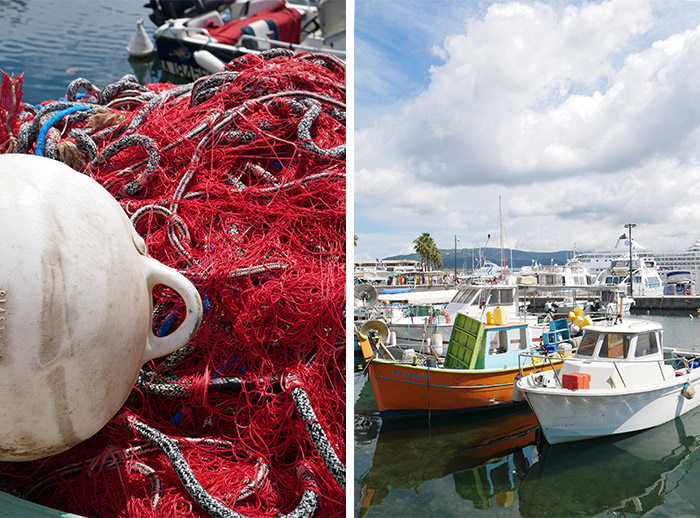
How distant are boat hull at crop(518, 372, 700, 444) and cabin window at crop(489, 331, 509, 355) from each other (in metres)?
1.35

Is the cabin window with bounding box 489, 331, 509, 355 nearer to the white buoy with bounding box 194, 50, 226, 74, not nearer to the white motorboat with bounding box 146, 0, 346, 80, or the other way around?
the white motorboat with bounding box 146, 0, 346, 80

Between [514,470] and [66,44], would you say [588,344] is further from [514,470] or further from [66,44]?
[66,44]

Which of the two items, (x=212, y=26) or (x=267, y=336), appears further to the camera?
(x=212, y=26)

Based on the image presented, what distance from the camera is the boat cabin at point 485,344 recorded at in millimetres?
8000

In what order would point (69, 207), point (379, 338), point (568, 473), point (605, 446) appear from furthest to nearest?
point (379, 338) → point (605, 446) → point (568, 473) → point (69, 207)

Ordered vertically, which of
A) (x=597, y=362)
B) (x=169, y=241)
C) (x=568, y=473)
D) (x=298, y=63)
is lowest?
(x=568, y=473)

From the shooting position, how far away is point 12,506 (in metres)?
2.21

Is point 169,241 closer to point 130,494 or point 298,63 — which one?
point 130,494

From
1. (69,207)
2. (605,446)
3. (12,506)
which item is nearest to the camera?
(69,207)

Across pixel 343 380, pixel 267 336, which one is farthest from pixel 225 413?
pixel 343 380

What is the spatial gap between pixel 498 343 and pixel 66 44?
14817 mm

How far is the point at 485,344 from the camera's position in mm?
8070

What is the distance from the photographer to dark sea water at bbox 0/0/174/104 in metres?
11.8

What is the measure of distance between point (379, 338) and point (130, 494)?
5582 millimetres
